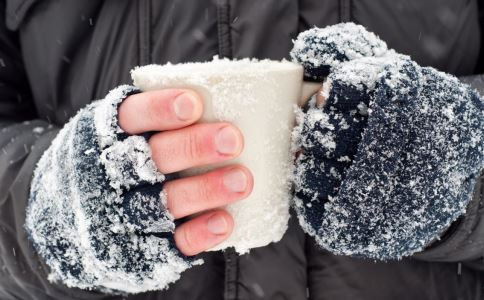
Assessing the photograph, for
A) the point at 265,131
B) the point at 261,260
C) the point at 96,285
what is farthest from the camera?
the point at 261,260

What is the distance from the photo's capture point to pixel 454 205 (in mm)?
622

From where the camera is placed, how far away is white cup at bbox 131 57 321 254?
0.53 meters

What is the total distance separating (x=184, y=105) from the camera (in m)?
0.53

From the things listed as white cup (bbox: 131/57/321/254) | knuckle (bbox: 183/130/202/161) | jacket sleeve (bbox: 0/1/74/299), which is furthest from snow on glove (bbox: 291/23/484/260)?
jacket sleeve (bbox: 0/1/74/299)

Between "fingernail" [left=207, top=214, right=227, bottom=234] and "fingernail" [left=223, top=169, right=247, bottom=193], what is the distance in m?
0.05

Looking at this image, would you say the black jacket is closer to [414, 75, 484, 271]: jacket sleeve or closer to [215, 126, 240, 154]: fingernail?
[414, 75, 484, 271]: jacket sleeve

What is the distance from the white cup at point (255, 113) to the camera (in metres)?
0.53

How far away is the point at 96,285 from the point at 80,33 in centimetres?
54

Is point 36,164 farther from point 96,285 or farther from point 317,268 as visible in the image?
point 317,268

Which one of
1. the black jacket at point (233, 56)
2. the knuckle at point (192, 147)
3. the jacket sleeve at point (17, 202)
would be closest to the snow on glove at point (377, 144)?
the knuckle at point (192, 147)

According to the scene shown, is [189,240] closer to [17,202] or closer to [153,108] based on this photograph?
[153,108]

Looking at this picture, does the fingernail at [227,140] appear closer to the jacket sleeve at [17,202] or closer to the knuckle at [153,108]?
the knuckle at [153,108]

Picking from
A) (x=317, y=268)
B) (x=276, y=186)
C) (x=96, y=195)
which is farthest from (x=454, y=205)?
(x=96, y=195)

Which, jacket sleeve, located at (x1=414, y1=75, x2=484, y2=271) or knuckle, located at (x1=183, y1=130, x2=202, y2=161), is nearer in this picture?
knuckle, located at (x1=183, y1=130, x2=202, y2=161)
